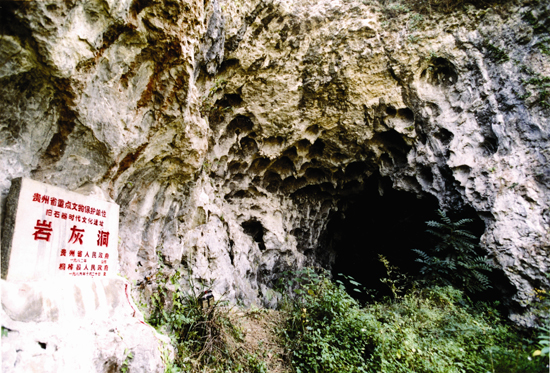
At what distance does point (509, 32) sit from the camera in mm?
6984

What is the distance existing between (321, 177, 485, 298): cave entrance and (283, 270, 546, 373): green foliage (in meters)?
3.54

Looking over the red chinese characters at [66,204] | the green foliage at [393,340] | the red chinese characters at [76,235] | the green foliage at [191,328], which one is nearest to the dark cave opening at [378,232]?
the green foliage at [393,340]

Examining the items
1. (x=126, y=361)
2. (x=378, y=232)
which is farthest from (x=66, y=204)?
(x=378, y=232)

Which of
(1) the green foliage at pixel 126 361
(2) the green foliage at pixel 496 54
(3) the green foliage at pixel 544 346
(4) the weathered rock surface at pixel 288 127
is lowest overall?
(1) the green foliage at pixel 126 361

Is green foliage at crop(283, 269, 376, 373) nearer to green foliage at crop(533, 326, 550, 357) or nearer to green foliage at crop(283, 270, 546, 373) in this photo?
green foliage at crop(283, 270, 546, 373)

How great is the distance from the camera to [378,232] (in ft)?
32.9

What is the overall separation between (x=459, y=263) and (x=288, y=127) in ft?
15.5

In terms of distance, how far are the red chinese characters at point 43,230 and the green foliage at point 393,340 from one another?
3296 millimetres

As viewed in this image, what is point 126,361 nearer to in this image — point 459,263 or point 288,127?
point 288,127

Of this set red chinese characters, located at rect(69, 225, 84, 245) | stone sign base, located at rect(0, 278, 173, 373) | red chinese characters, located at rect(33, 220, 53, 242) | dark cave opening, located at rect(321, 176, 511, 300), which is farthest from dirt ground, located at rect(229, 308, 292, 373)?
dark cave opening, located at rect(321, 176, 511, 300)

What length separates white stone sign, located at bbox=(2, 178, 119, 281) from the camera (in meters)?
2.24

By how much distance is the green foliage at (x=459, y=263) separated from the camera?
21.2ft

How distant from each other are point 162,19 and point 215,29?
5.03 ft

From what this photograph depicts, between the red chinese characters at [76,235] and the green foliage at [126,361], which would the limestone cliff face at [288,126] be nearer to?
the red chinese characters at [76,235]
